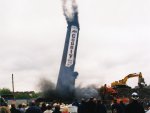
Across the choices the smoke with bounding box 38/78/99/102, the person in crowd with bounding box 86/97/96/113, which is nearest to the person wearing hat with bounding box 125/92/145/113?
the person in crowd with bounding box 86/97/96/113

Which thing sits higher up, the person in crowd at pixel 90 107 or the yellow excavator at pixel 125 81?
the yellow excavator at pixel 125 81

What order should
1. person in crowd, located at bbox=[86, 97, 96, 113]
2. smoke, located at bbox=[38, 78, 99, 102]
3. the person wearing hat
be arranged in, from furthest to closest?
smoke, located at bbox=[38, 78, 99, 102]
person in crowd, located at bbox=[86, 97, 96, 113]
the person wearing hat

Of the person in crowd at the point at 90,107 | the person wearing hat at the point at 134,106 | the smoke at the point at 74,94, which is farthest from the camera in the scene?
the smoke at the point at 74,94

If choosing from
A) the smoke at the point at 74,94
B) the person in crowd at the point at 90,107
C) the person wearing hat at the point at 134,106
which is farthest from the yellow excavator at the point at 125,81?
the person wearing hat at the point at 134,106

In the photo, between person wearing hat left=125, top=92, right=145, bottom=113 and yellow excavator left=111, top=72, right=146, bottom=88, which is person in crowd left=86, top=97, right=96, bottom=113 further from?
yellow excavator left=111, top=72, right=146, bottom=88

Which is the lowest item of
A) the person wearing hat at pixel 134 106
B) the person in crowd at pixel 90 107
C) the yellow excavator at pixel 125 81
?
the person wearing hat at pixel 134 106

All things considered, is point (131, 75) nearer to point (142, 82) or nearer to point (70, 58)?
point (142, 82)

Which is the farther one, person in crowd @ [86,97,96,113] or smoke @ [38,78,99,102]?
smoke @ [38,78,99,102]

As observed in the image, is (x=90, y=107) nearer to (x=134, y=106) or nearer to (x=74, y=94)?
(x=134, y=106)

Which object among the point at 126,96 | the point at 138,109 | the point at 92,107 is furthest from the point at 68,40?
the point at 138,109

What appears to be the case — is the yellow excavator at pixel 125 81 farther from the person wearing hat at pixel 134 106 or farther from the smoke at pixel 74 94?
the person wearing hat at pixel 134 106

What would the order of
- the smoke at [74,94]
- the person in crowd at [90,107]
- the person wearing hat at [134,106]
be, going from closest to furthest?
the person wearing hat at [134,106] → the person in crowd at [90,107] → the smoke at [74,94]

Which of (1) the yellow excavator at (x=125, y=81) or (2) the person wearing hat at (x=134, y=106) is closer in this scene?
(2) the person wearing hat at (x=134, y=106)

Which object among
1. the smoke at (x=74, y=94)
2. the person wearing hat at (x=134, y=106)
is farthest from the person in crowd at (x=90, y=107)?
the smoke at (x=74, y=94)
